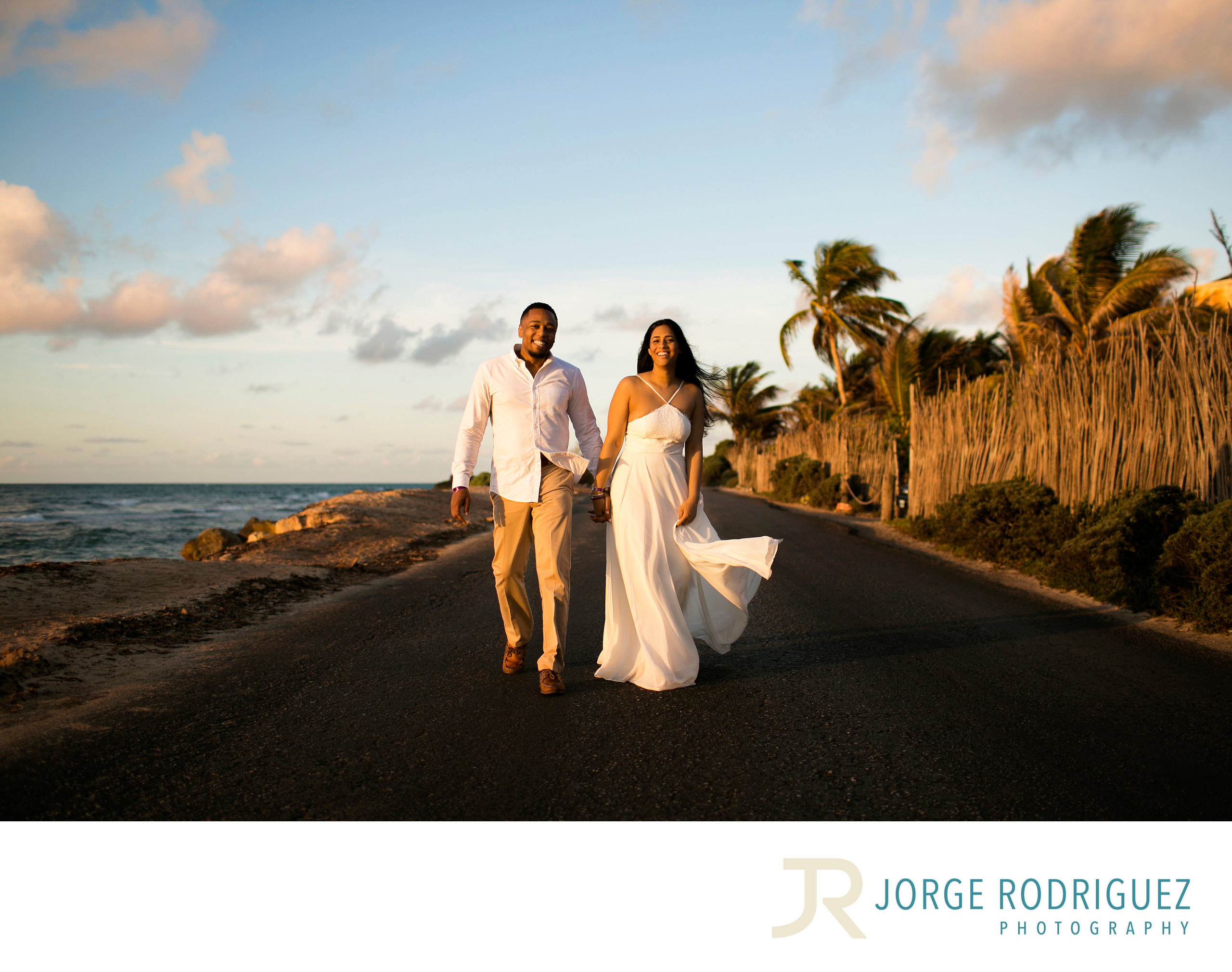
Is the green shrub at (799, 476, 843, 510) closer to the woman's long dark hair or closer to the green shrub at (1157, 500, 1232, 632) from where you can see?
the green shrub at (1157, 500, 1232, 632)

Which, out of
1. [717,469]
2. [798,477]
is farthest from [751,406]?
[798,477]

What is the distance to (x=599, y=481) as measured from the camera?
4781 millimetres

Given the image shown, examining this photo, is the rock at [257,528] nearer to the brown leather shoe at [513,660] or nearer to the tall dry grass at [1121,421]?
the brown leather shoe at [513,660]

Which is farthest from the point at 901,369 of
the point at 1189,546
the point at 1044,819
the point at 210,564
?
the point at 1044,819

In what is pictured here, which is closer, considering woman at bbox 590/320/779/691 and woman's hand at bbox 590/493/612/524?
woman at bbox 590/320/779/691

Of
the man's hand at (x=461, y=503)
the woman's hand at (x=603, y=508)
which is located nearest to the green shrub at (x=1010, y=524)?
the woman's hand at (x=603, y=508)

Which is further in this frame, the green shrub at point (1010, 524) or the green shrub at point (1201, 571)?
the green shrub at point (1010, 524)

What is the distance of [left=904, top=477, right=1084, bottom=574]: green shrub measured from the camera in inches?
363

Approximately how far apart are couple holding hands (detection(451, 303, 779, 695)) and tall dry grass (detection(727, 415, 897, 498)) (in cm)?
1398

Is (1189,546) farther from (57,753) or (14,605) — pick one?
(14,605)

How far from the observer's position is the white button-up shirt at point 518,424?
4.59 meters

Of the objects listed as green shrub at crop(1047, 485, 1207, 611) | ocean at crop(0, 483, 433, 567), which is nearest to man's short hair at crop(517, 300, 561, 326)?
green shrub at crop(1047, 485, 1207, 611)

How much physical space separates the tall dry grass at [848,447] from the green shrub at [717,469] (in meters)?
22.6

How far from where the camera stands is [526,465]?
4602mm
